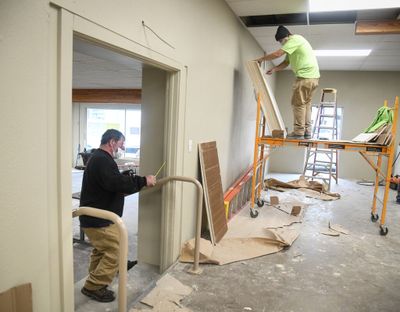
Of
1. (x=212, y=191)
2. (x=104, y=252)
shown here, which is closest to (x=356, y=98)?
(x=212, y=191)

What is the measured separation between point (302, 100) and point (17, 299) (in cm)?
370

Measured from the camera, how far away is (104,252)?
235 centimetres

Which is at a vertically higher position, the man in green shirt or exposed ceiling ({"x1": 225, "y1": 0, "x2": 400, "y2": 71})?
exposed ceiling ({"x1": 225, "y1": 0, "x2": 400, "y2": 71})

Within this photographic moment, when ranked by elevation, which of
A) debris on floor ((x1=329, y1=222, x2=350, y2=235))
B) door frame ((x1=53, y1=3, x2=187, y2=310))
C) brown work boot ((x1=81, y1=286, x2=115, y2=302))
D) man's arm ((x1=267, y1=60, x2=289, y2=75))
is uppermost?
man's arm ((x1=267, y1=60, x2=289, y2=75))

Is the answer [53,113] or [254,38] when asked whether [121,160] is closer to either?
[254,38]

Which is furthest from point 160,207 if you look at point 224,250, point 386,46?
point 386,46

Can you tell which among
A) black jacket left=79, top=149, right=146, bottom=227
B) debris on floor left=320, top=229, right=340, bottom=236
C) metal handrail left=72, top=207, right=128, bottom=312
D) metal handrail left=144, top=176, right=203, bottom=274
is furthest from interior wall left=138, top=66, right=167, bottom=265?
debris on floor left=320, top=229, right=340, bottom=236

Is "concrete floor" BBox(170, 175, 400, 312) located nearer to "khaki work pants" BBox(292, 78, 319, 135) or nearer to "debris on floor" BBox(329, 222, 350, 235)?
"debris on floor" BBox(329, 222, 350, 235)

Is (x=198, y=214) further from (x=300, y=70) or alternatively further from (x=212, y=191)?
(x=300, y=70)

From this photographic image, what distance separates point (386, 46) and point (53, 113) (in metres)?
6.03

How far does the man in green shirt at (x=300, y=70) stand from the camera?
12.0 feet

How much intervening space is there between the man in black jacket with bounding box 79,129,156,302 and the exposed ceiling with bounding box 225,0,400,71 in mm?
2665

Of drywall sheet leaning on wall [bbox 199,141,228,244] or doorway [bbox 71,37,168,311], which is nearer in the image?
doorway [bbox 71,37,168,311]

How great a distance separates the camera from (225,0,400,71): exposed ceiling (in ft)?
12.7
